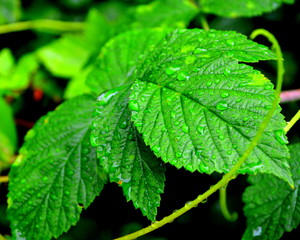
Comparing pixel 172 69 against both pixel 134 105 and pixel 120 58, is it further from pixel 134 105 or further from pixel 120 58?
pixel 120 58

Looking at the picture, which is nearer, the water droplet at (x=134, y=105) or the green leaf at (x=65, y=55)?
the water droplet at (x=134, y=105)

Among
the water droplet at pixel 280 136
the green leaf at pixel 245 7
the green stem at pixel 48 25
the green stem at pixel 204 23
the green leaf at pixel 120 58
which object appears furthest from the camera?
the green stem at pixel 48 25

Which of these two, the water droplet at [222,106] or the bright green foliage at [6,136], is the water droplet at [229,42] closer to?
the water droplet at [222,106]

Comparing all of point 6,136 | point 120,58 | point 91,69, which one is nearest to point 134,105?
point 120,58

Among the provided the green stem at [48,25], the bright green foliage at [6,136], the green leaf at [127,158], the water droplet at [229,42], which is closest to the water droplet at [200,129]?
the green leaf at [127,158]

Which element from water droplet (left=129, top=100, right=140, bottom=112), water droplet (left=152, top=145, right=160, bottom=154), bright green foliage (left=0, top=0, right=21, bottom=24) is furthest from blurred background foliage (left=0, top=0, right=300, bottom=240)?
water droplet (left=152, top=145, right=160, bottom=154)

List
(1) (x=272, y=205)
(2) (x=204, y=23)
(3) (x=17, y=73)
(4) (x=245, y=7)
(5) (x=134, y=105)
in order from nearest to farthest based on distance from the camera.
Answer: (5) (x=134, y=105), (1) (x=272, y=205), (4) (x=245, y=7), (2) (x=204, y=23), (3) (x=17, y=73)
